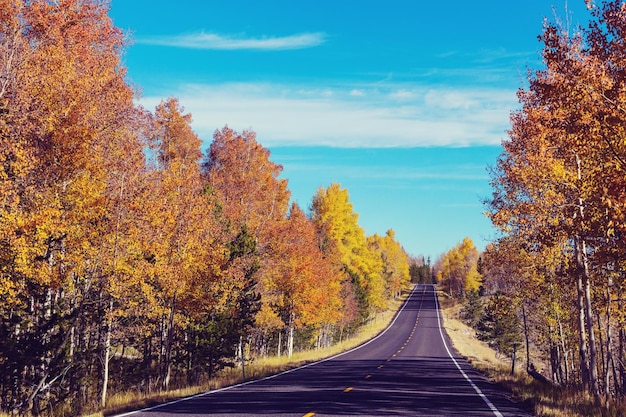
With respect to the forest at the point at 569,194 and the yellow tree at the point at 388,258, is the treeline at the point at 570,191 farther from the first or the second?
the yellow tree at the point at 388,258

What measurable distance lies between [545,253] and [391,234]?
4854 inches

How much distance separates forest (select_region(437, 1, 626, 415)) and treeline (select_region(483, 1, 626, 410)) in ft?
0.10

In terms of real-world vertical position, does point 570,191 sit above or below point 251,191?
below

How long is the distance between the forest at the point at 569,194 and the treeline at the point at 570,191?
0.03m

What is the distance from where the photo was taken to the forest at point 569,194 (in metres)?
10.9

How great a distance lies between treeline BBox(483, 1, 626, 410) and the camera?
429 inches

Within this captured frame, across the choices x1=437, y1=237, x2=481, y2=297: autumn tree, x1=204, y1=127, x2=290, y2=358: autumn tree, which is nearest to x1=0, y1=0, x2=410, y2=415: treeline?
x1=204, y1=127, x2=290, y2=358: autumn tree

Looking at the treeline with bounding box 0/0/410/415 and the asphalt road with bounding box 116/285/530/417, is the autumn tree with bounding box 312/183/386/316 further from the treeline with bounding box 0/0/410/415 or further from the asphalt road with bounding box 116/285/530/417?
the asphalt road with bounding box 116/285/530/417

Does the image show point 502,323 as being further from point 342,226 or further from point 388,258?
point 388,258

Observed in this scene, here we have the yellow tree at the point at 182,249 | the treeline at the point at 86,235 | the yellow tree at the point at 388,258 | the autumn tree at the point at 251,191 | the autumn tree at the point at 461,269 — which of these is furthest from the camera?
the autumn tree at the point at 461,269

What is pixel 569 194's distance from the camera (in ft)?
55.2

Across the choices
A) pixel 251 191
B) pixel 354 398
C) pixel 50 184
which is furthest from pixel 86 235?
pixel 251 191

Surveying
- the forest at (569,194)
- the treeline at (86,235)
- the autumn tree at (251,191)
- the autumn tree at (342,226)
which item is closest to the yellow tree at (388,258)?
the autumn tree at (342,226)

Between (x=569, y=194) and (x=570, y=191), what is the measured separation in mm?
528
